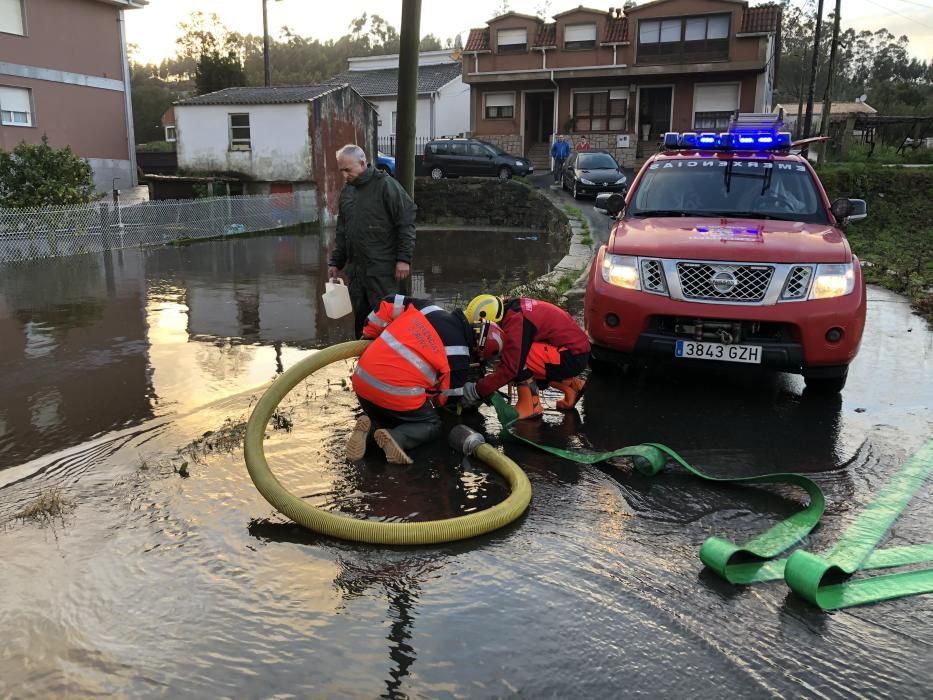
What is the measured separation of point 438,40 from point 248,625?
99.1m

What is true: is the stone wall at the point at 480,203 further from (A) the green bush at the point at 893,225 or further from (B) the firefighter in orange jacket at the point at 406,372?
(B) the firefighter in orange jacket at the point at 406,372

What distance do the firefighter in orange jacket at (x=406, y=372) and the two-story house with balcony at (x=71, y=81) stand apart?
72.5 ft

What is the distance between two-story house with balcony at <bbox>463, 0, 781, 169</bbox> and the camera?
3506cm

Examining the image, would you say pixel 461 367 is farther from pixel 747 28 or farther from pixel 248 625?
pixel 747 28

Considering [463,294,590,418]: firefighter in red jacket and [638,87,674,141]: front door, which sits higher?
[638,87,674,141]: front door

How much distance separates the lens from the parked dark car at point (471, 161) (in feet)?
95.2

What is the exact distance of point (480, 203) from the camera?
85.0 ft

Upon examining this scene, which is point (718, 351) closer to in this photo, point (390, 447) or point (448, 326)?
point (448, 326)

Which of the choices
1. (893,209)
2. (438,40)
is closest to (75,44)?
(893,209)

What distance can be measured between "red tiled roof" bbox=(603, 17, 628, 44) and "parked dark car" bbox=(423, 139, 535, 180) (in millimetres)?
11495

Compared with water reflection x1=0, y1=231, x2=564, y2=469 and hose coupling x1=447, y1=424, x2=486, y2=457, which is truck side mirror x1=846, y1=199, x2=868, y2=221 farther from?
water reflection x1=0, y1=231, x2=564, y2=469

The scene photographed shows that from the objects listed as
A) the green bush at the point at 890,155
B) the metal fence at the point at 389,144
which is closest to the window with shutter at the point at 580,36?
the metal fence at the point at 389,144

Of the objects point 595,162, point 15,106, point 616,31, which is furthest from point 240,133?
point 616,31

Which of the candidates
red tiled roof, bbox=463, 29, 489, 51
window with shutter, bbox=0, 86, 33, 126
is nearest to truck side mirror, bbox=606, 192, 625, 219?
window with shutter, bbox=0, 86, 33, 126
